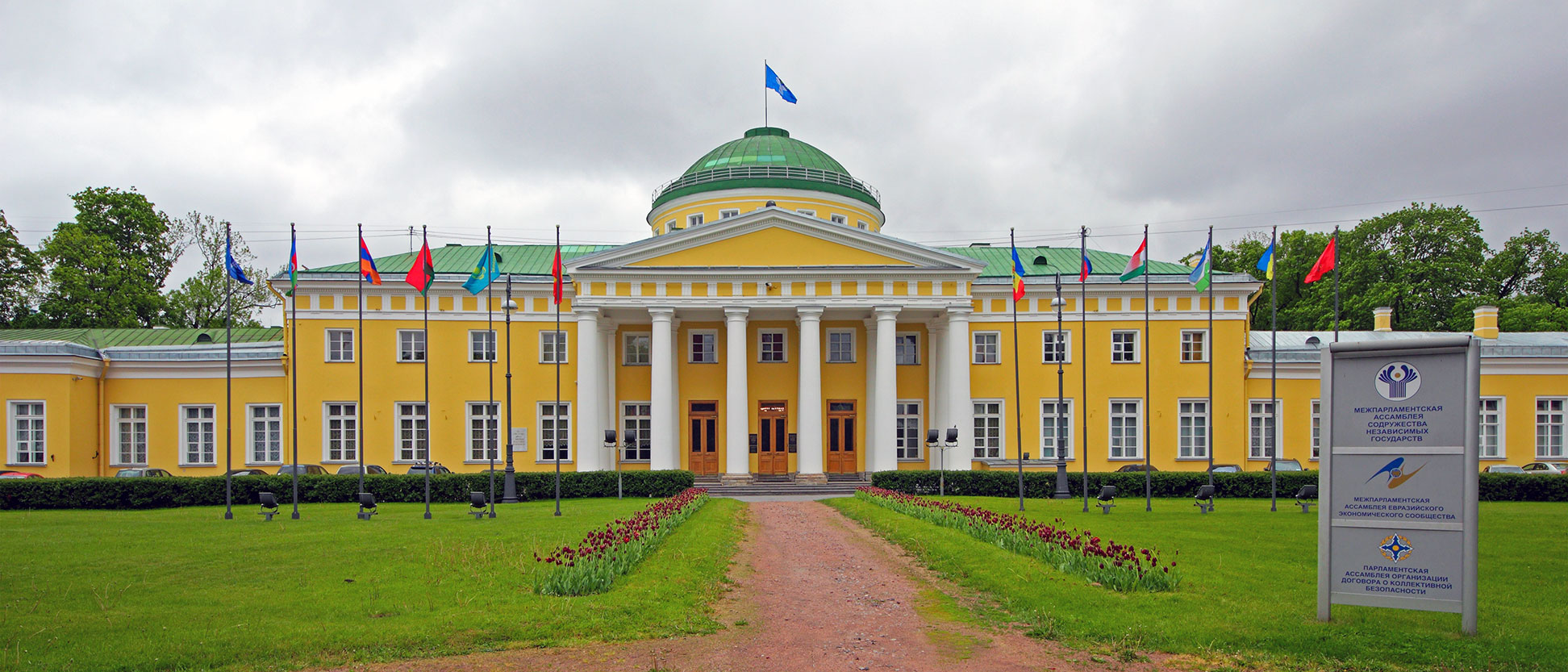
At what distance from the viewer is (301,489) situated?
2820 cm

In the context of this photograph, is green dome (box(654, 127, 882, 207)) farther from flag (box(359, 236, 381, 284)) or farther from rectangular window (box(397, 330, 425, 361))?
flag (box(359, 236, 381, 284))

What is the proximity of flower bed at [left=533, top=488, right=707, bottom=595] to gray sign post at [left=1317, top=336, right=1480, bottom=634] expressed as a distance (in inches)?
348

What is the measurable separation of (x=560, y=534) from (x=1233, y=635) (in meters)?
12.2

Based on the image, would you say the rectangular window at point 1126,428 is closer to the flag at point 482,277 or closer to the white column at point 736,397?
the white column at point 736,397

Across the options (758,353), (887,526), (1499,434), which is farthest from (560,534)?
(1499,434)

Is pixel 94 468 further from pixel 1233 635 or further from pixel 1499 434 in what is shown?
pixel 1499 434

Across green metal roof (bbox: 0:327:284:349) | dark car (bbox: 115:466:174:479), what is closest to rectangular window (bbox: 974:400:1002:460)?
dark car (bbox: 115:466:174:479)

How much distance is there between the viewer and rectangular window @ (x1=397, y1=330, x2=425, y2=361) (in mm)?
37656

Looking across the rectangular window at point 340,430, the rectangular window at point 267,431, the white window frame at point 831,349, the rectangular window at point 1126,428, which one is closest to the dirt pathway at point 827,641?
the white window frame at point 831,349

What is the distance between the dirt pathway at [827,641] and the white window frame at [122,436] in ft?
107

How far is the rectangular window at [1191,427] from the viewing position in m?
38.9

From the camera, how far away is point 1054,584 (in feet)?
41.6

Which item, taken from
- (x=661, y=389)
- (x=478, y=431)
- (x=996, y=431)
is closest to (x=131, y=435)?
(x=478, y=431)

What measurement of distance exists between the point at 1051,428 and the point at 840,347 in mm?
9541
